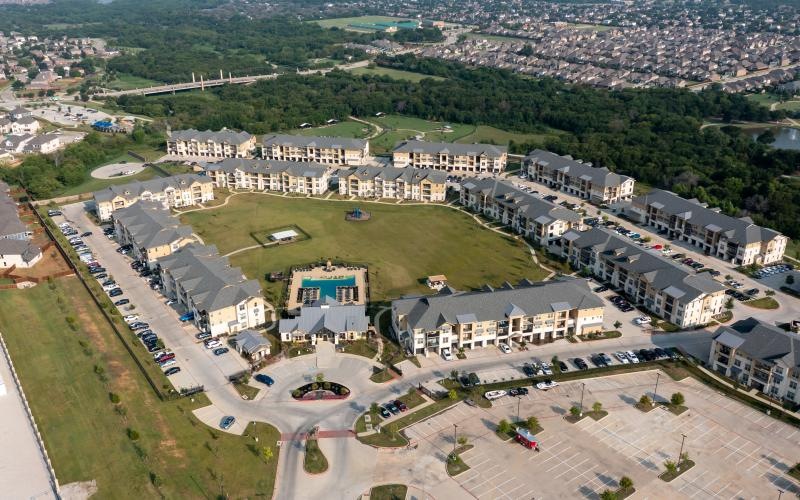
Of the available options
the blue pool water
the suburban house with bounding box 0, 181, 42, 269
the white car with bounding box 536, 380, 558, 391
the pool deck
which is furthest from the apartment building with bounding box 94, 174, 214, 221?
the white car with bounding box 536, 380, 558, 391

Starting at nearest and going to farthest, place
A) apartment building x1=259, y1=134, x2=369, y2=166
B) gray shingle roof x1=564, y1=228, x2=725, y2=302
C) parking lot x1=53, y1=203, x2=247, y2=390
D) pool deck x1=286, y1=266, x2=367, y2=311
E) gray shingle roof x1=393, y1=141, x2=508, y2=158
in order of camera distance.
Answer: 1. parking lot x1=53, y1=203, x2=247, y2=390
2. gray shingle roof x1=564, y1=228, x2=725, y2=302
3. pool deck x1=286, y1=266, x2=367, y2=311
4. gray shingle roof x1=393, y1=141, x2=508, y2=158
5. apartment building x1=259, y1=134, x2=369, y2=166

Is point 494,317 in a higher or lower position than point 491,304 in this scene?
lower

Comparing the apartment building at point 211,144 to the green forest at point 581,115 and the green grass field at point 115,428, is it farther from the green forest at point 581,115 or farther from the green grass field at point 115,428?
the green grass field at point 115,428

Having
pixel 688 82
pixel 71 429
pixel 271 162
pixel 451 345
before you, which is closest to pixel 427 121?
pixel 271 162

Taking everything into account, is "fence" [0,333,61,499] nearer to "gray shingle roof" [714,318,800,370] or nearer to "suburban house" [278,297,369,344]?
"suburban house" [278,297,369,344]

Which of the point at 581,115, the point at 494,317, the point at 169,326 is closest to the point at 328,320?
the point at 494,317

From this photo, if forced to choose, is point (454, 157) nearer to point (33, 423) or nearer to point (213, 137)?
point (213, 137)

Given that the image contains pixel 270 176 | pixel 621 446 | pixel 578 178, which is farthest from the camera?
pixel 270 176
